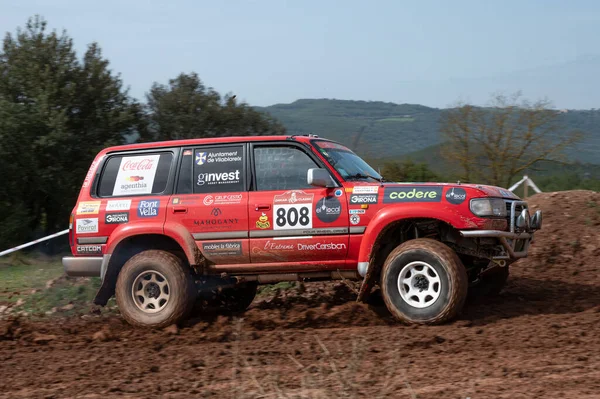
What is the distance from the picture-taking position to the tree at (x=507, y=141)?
18.5 meters

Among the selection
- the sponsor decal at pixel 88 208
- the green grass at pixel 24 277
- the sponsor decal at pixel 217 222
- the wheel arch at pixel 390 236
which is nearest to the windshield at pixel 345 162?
the wheel arch at pixel 390 236

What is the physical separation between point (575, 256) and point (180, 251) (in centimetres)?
554

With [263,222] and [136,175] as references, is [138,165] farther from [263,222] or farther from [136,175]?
[263,222]

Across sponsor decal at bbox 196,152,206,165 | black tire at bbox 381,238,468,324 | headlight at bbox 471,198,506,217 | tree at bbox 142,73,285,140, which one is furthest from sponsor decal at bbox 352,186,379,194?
tree at bbox 142,73,285,140

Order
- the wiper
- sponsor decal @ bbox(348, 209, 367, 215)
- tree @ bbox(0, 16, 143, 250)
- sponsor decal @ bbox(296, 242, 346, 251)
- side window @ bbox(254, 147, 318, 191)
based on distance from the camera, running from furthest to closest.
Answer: tree @ bbox(0, 16, 143, 250) → the wiper → side window @ bbox(254, 147, 318, 191) → sponsor decal @ bbox(296, 242, 346, 251) → sponsor decal @ bbox(348, 209, 367, 215)

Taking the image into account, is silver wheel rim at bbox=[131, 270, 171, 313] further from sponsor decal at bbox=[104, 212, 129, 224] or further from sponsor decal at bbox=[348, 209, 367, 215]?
sponsor decal at bbox=[348, 209, 367, 215]

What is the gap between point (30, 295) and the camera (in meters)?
9.77

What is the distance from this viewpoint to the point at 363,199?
7059mm

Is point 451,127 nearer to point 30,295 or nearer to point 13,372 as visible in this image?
point 30,295

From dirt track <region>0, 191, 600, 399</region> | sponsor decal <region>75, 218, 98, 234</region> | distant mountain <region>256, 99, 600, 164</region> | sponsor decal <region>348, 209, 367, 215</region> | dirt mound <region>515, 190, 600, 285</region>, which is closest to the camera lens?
dirt track <region>0, 191, 600, 399</region>

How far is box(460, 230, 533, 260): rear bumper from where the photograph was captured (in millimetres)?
6680

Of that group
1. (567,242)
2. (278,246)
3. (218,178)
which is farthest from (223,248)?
(567,242)

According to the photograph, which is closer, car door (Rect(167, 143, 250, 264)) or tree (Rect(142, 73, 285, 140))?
car door (Rect(167, 143, 250, 264))

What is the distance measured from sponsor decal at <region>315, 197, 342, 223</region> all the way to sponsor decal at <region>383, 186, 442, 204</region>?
0.49 m
